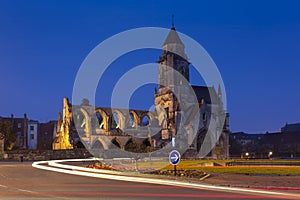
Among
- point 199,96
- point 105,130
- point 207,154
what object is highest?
point 199,96

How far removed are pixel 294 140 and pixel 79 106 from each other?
74.9 m

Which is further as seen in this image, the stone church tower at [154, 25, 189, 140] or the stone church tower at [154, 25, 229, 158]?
the stone church tower at [154, 25, 189, 140]

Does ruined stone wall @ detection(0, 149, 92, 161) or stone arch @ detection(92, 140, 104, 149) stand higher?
stone arch @ detection(92, 140, 104, 149)

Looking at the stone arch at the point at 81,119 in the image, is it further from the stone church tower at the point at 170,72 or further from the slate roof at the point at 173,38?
the slate roof at the point at 173,38

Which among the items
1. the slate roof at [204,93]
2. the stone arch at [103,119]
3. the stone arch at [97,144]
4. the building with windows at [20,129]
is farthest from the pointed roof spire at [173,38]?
the building with windows at [20,129]

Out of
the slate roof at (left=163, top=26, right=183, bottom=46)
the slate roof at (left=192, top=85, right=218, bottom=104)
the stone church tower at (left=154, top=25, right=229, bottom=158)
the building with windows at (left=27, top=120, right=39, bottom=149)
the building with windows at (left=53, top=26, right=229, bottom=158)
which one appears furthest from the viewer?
the building with windows at (left=27, top=120, right=39, bottom=149)

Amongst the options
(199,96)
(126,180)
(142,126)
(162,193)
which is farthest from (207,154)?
(162,193)

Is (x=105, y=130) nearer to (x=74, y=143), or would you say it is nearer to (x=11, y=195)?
(x=74, y=143)

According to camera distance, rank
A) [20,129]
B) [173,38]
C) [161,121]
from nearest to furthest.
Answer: [161,121], [20,129], [173,38]

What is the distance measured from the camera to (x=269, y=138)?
132875 mm

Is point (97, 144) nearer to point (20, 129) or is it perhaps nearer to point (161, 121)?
point (161, 121)

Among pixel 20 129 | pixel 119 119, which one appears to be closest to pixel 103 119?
pixel 119 119

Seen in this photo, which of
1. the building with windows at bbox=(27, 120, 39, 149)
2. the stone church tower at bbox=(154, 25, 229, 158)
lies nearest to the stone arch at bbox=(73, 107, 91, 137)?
the stone church tower at bbox=(154, 25, 229, 158)

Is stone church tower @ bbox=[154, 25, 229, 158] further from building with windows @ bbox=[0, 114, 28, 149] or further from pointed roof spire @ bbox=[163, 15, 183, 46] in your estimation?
building with windows @ bbox=[0, 114, 28, 149]
